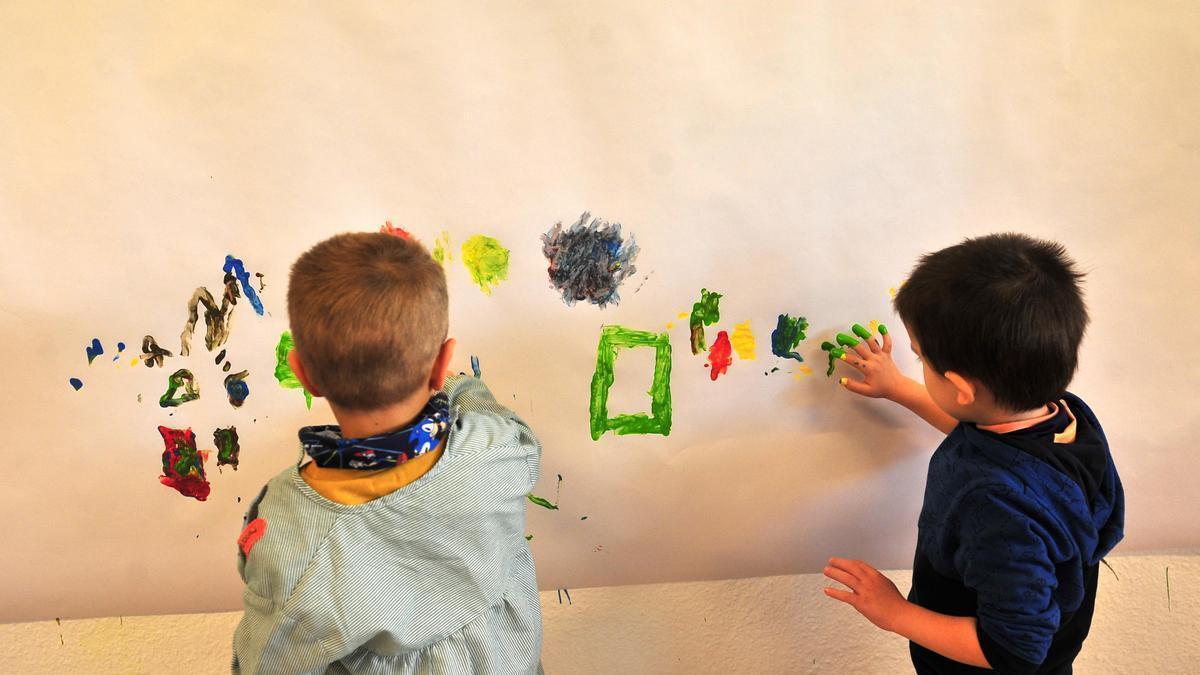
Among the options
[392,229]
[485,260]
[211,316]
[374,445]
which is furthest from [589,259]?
[211,316]

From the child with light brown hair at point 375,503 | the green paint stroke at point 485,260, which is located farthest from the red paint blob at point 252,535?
the green paint stroke at point 485,260

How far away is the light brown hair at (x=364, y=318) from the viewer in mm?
668

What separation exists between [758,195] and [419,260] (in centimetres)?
41

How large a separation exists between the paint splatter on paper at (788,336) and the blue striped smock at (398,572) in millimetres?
361

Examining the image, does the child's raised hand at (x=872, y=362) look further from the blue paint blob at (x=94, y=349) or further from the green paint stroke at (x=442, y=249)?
the blue paint blob at (x=94, y=349)

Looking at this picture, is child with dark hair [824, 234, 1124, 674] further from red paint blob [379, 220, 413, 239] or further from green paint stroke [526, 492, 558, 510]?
red paint blob [379, 220, 413, 239]

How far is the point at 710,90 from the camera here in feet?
2.84

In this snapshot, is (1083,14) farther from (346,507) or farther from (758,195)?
(346,507)

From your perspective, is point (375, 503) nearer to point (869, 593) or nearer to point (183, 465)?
point (183, 465)

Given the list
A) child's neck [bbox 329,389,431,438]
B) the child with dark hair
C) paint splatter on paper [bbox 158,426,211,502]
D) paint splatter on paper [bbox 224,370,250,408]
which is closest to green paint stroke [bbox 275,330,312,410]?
paint splatter on paper [bbox 224,370,250,408]

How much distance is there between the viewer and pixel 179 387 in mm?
946

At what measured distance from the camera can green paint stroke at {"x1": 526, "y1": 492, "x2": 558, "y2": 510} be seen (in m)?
1.01

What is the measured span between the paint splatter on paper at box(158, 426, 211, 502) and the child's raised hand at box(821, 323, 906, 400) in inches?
32.4

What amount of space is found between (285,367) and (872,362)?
723 mm
